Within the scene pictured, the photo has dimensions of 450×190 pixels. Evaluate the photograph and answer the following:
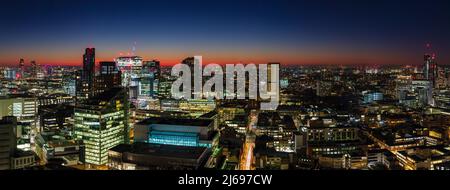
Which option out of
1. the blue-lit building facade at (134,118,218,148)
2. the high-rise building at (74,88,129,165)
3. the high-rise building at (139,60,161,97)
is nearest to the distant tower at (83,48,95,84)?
the high-rise building at (139,60,161,97)

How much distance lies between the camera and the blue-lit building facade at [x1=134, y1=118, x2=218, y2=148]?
298 inches

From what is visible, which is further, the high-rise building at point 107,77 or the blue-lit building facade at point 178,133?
the high-rise building at point 107,77

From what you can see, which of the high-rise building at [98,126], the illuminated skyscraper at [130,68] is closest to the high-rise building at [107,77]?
the illuminated skyscraper at [130,68]

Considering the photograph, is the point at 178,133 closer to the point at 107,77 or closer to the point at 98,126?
the point at 98,126

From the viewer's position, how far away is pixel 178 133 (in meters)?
7.77

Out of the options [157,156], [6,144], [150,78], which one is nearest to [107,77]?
[150,78]

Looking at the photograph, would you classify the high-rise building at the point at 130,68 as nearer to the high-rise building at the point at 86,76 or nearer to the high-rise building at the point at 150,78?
the high-rise building at the point at 150,78

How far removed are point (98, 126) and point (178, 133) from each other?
63.8 inches

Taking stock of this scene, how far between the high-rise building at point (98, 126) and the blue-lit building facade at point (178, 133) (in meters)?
0.53

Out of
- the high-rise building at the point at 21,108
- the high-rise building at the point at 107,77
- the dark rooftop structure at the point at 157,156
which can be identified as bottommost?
the dark rooftop structure at the point at 157,156

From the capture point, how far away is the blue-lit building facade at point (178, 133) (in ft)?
24.8
